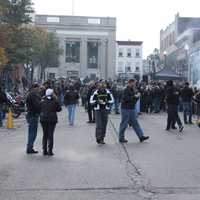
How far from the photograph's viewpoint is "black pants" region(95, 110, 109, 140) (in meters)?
15.6

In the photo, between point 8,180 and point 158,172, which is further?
point 158,172

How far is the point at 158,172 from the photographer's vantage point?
1081 cm

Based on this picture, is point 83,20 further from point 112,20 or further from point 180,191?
point 180,191

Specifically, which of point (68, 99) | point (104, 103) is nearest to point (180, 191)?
point (104, 103)

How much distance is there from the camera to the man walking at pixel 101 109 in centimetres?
1562

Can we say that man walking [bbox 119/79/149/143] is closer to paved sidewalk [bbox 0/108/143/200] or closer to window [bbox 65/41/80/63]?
paved sidewalk [bbox 0/108/143/200]

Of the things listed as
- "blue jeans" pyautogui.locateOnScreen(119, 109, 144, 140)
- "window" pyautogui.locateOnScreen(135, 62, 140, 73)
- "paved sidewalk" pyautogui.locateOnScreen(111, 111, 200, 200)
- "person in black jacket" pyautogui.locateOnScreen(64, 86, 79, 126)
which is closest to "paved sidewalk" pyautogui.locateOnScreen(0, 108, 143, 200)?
"paved sidewalk" pyautogui.locateOnScreen(111, 111, 200, 200)

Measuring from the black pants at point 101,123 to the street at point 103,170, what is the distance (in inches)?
11.5

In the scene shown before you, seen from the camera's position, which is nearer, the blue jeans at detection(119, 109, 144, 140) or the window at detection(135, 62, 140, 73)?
the blue jeans at detection(119, 109, 144, 140)

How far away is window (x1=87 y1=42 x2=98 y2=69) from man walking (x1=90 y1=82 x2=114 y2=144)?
6597 cm

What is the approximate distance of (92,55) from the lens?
268ft

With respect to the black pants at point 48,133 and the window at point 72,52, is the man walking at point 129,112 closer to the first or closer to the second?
the black pants at point 48,133

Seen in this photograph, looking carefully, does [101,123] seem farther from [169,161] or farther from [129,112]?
[169,161]

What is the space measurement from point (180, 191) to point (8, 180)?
3029 mm
